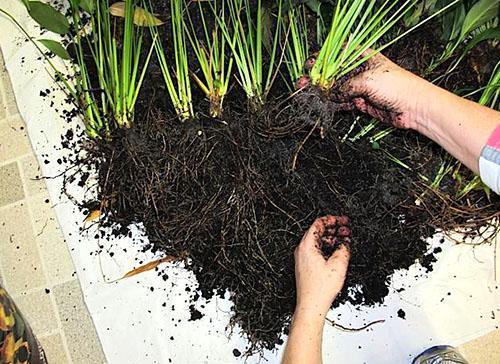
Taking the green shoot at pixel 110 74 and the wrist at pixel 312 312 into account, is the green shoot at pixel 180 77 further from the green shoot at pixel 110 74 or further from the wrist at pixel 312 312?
the wrist at pixel 312 312

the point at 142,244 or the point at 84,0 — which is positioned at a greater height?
the point at 84,0

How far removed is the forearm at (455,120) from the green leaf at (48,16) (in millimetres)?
667

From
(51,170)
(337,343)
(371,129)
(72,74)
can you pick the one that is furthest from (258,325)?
(72,74)

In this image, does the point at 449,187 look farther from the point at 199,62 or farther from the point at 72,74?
the point at 72,74

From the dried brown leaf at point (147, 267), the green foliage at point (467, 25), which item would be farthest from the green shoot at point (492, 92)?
the dried brown leaf at point (147, 267)

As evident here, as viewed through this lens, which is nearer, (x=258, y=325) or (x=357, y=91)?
(x=357, y=91)

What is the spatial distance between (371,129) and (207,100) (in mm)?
329

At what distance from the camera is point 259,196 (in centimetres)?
105

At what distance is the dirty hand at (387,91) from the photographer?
92 cm

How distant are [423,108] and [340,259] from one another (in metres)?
0.32

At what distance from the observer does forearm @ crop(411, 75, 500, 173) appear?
0.82 m

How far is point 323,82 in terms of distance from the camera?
39.1 inches

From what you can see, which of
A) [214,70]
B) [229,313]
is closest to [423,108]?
[214,70]

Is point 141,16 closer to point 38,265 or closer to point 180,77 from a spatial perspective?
point 180,77
